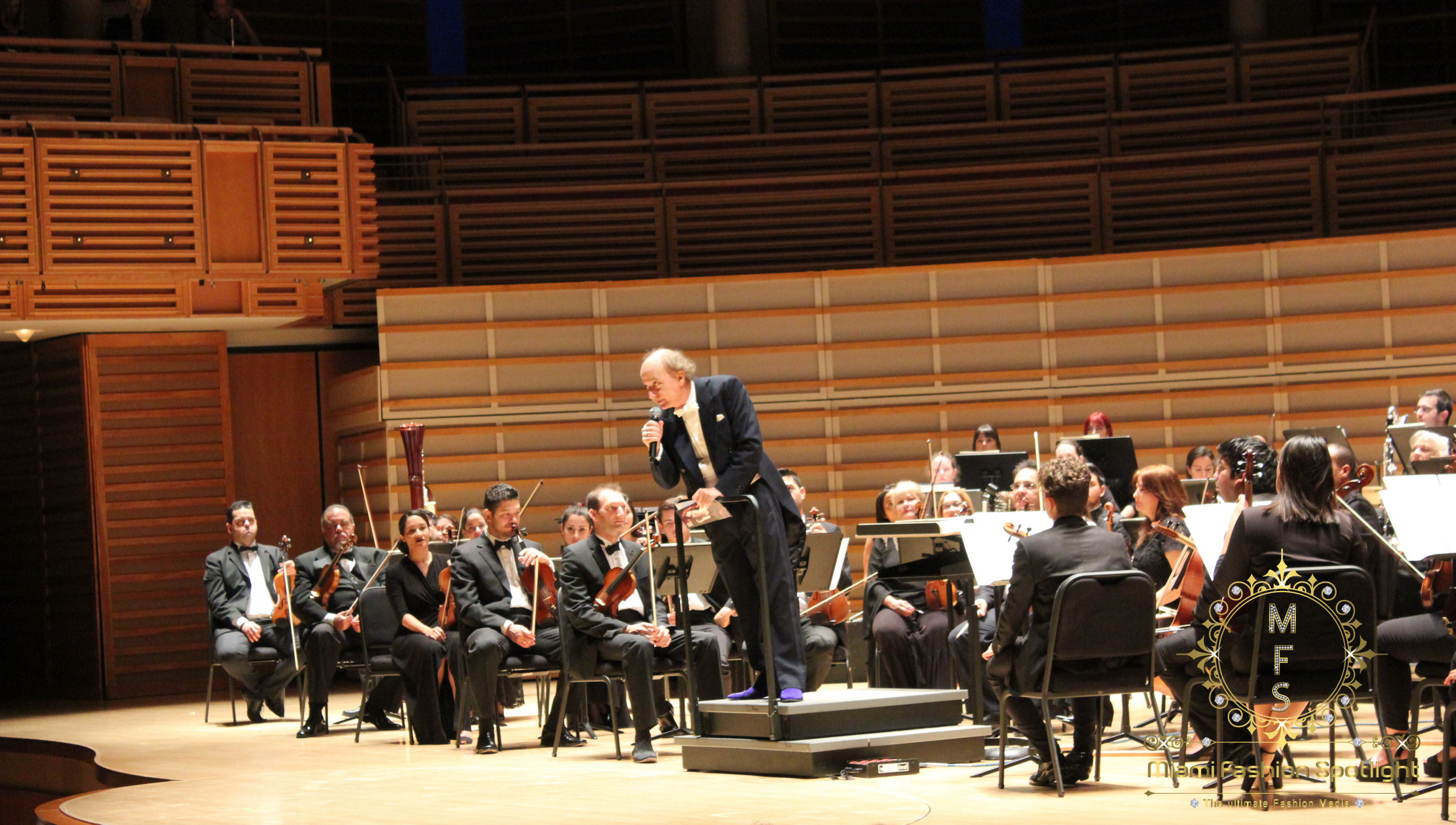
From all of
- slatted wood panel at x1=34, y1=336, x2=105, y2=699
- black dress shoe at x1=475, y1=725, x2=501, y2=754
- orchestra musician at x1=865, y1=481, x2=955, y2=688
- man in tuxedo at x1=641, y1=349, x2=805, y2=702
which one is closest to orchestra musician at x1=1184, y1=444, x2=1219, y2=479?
orchestra musician at x1=865, y1=481, x2=955, y2=688

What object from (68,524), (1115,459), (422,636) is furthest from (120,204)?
(1115,459)

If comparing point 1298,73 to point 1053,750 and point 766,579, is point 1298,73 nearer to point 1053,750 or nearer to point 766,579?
point 766,579

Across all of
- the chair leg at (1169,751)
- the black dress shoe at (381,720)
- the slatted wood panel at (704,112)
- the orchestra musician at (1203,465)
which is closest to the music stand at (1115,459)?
the orchestra musician at (1203,465)

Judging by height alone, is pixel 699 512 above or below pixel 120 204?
below

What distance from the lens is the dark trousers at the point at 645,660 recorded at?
19.0ft

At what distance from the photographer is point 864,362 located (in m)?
9.94

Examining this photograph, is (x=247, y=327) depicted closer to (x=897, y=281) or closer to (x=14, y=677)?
(x=14, y=677)

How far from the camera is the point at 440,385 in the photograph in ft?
32.2

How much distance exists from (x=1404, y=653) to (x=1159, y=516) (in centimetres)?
124

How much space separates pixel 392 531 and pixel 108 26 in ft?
13.7

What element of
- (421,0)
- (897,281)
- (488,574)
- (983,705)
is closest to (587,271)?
(897,281)

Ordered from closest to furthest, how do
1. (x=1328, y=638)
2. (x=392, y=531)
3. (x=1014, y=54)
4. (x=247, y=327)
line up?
(x=1328, y=638) → (x=392, y=531) → (x=247, y=327) → (x=1014, y=54)

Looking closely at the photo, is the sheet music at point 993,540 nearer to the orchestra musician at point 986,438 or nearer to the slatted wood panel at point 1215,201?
the orchestra musician at point 986,438

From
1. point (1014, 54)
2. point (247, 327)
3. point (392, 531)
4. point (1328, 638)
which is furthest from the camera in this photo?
point (1014, 54)
